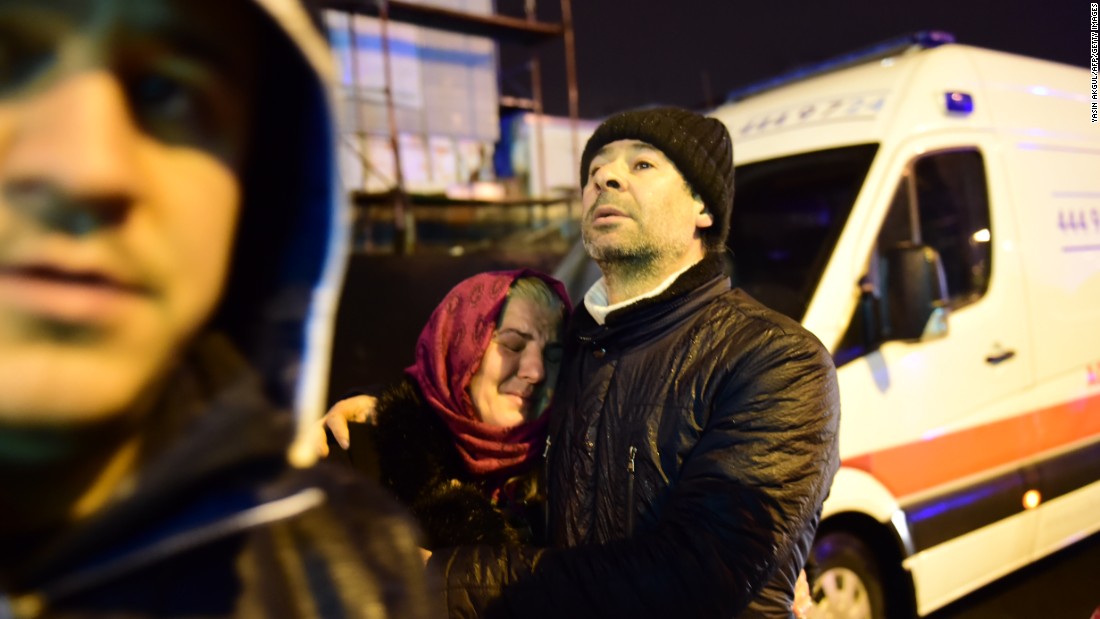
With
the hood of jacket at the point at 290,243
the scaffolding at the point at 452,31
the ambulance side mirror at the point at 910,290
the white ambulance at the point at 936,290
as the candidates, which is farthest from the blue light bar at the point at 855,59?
the scaffolding at the point at 452,31

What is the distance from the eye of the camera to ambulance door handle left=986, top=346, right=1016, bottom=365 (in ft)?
10.5

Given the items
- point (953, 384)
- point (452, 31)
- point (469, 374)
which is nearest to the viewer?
point (469, 374)

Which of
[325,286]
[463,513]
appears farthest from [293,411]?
[463,513]

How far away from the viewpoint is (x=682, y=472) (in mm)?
1493

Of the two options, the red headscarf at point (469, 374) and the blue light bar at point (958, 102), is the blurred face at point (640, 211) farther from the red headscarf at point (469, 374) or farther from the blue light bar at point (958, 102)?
the blue light bar at point (958, 102)

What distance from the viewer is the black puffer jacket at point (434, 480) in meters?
1.78

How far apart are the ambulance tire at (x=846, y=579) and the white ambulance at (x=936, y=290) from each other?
0.01 metres

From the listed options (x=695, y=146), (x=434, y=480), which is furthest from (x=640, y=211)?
(x=434, y=480)

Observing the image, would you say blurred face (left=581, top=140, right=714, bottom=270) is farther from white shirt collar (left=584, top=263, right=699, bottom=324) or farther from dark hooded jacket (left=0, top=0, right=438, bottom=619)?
dark hooded jacket (left=0, top=0, right=438, bottom=619)

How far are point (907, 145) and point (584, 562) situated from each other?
256 cm

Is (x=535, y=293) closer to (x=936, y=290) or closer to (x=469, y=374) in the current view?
(x=469, y=374)

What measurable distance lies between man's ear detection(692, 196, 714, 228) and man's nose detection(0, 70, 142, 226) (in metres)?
1.54

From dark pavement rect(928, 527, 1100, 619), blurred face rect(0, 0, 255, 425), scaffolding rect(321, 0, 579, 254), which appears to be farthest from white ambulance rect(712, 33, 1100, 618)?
scaffolding rect(321, 0, 579, 254)

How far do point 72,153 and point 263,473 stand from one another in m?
0.35
